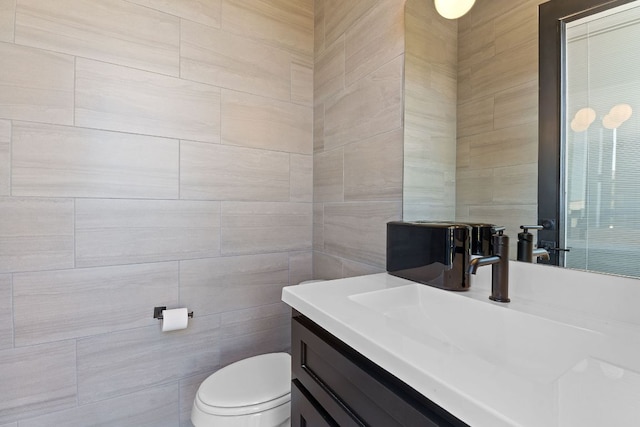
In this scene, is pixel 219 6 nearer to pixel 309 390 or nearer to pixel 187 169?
pixel 187 169

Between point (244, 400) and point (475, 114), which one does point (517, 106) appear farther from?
point (244, 400)

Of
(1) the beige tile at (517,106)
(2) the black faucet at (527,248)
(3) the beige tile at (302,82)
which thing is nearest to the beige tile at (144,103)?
(3) the beige tile at (302,82)

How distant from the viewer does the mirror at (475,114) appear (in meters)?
0.93

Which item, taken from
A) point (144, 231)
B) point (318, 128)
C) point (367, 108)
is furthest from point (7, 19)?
point (367, 108)

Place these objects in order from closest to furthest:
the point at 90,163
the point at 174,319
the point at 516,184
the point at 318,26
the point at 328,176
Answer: the point at 516,184 < the point at 90,163 < the point at 174,319 < the point at 328,176 < the point at 318,26

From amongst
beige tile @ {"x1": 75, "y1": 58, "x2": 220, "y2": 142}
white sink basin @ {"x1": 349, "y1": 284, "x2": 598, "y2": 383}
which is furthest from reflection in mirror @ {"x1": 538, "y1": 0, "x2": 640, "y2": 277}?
beige tile @ {"x1": 75, "y1": 58, "x2": 220, "y2": 142}

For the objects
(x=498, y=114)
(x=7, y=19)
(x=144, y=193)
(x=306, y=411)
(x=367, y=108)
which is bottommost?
(x=306, y=411)

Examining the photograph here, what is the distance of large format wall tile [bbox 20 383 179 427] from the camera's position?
4.30 feet

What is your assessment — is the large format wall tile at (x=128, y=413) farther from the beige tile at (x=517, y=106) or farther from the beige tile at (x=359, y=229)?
the beige tile at (x=517, y=106)

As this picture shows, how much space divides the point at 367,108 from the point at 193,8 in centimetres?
102

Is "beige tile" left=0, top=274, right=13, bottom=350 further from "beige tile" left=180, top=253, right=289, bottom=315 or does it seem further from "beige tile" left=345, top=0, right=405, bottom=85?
"beige tile" left=345, top=0, right=405, bottom=85

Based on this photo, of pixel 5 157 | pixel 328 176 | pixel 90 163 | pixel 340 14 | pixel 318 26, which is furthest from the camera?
pixel 318 26

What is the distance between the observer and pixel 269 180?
5.73ft

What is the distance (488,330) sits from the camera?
A: 2.60 feet
